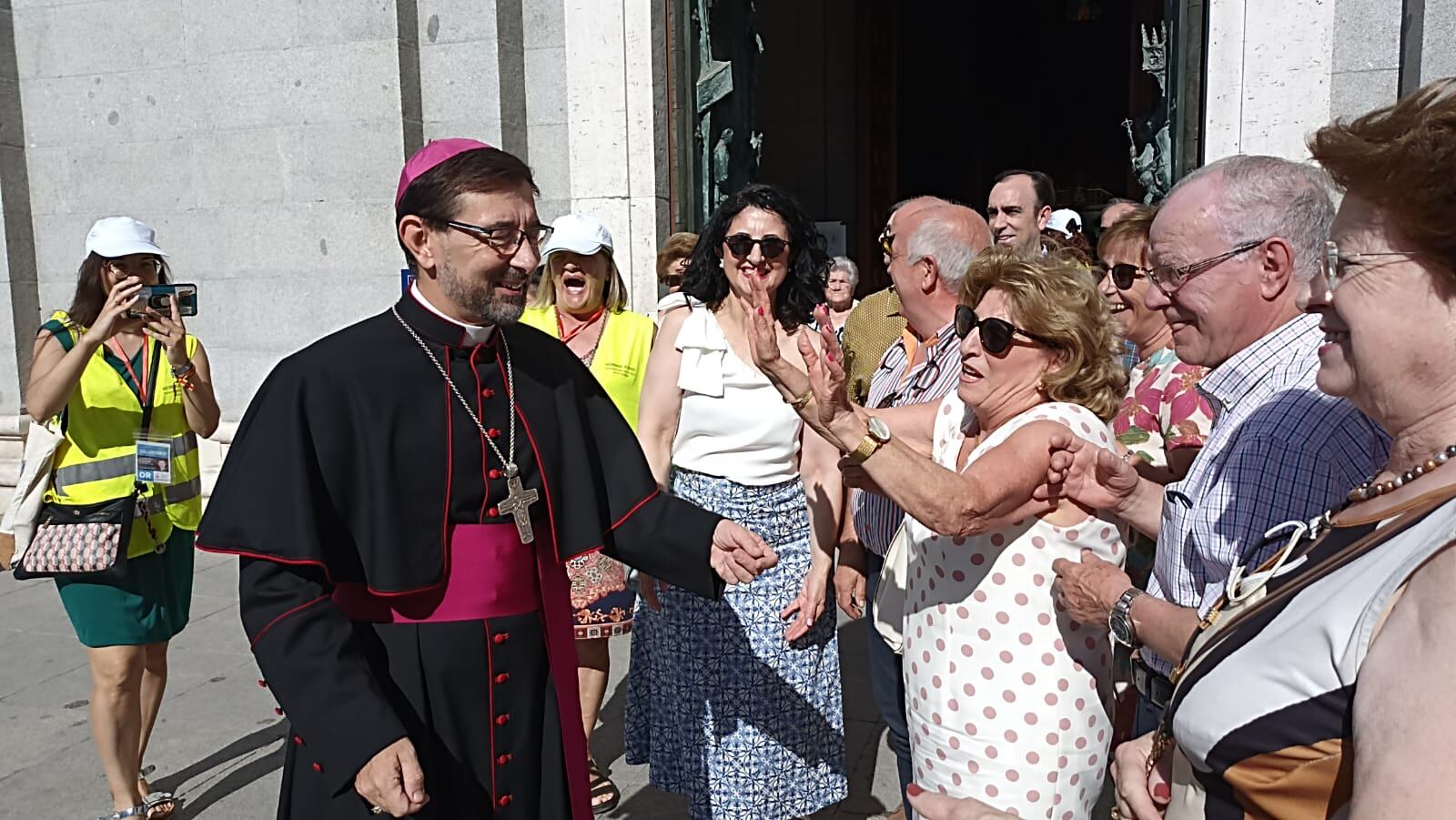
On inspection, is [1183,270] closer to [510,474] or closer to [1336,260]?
[1336,260]

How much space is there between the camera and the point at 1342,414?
1.81m

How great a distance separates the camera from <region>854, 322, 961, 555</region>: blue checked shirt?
3.00m

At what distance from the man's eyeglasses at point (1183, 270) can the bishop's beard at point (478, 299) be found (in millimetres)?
1357

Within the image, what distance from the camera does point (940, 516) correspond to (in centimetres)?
206

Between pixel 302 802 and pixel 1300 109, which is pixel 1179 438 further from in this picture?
pixel 1300 109

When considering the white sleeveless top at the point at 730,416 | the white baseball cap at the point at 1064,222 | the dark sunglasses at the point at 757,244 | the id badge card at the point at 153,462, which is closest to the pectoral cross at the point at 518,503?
the white sleeveless top at the point at 730,416

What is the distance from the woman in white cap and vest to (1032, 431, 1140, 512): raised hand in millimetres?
2039

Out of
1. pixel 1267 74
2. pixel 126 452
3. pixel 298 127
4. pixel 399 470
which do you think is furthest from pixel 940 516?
pixel 298 127

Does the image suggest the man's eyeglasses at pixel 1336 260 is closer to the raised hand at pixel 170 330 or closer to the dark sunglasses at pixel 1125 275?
the dark sunglasses at pixel 1125 275

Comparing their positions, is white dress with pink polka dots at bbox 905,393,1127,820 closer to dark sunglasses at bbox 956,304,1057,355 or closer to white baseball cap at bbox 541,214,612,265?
dark sunglasses at bbox 956,304,1057,355

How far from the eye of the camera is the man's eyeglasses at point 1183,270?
1974mm

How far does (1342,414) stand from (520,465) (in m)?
1.65

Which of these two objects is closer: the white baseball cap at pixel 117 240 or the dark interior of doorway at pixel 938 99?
the white baseball cap at pixel 117 240

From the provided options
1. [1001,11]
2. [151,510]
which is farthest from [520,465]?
[1001,11]
